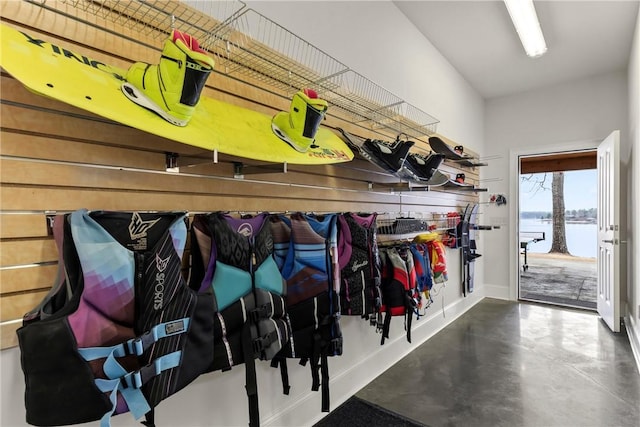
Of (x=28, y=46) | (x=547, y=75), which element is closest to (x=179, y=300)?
(x=28, y=46)

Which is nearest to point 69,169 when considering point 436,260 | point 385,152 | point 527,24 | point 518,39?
point 385,152

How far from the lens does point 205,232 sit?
54.5 inches

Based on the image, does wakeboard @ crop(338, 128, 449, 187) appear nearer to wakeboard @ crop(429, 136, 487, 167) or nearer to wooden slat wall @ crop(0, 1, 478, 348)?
wooden slat wall @ crop(0, 1, 478, 348)

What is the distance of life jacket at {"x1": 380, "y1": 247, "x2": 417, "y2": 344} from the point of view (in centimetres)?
233

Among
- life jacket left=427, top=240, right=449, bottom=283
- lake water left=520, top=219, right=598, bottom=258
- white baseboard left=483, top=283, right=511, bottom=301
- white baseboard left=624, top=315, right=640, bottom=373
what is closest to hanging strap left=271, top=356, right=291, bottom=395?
life jacket left=427, top=240, right=449, bottom=283

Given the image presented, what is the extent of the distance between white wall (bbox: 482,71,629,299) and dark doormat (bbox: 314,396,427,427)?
3.98 m

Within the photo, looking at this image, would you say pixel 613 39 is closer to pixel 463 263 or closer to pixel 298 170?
pixel 463 263

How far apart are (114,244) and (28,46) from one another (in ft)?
2.09

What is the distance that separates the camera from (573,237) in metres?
10.0

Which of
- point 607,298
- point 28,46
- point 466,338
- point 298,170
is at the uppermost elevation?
point 28,46

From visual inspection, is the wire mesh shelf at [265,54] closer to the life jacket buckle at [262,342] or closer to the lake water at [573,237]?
the life jacket buckle at [262,342]

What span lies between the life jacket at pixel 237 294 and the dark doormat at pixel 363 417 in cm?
102

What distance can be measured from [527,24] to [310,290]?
343cm

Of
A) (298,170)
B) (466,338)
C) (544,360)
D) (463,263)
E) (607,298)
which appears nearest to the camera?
(298,170)
